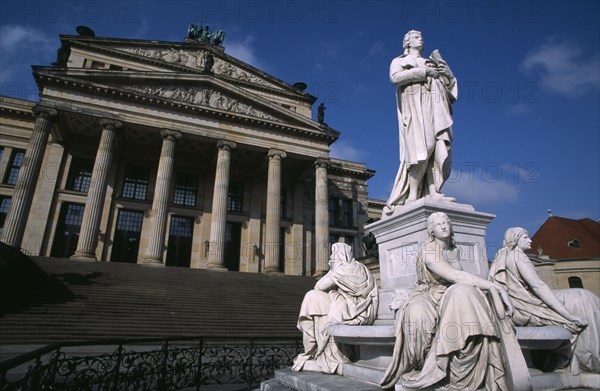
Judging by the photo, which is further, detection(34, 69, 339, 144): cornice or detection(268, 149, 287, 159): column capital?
detection(268, 149, 287, 159): column capital

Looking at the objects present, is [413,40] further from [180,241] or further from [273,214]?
[180,241]

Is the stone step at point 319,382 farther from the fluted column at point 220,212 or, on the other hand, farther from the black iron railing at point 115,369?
the fluted column at point 220,212

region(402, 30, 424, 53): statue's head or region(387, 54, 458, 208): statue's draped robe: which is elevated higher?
region(402, 30, 424, 53): statue's head

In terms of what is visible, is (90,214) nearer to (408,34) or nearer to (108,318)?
(108,318)

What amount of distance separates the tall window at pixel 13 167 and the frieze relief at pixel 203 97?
10.9 meters

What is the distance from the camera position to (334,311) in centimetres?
411

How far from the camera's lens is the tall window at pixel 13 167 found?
26.9 metres

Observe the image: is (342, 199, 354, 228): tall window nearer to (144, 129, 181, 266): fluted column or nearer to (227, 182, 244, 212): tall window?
(227, 182, 244, 212): tall window

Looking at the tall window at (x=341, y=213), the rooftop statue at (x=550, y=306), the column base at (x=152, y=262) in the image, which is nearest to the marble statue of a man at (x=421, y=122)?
Answer: the rooftop statue at (x=550, y=306)

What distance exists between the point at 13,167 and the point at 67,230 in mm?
7064

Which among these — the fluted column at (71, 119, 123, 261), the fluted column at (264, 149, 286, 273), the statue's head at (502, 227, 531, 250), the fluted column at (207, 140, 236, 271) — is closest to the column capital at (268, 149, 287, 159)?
the fluted column at (264, 149, 286, 273)

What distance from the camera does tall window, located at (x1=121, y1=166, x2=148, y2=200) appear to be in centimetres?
2900

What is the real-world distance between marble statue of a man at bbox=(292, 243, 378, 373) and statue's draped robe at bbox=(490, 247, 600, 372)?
4.82 ft

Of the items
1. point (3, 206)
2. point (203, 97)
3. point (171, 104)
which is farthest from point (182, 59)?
point (3, 206)
